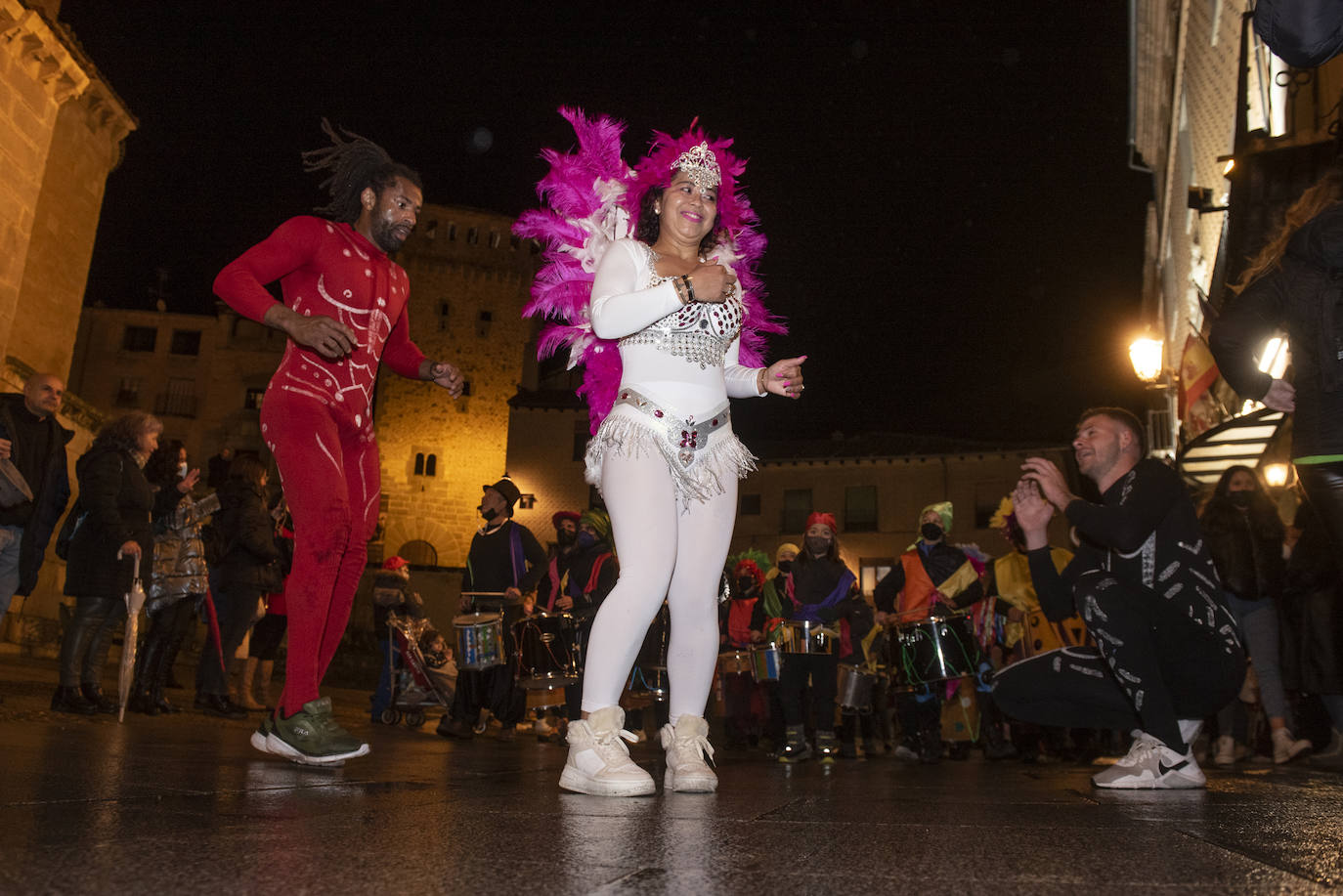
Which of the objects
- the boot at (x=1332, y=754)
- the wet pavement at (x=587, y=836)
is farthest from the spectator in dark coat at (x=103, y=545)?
the boot at (x=1332, y=754)

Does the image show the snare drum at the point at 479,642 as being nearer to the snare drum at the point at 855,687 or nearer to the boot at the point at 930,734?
the snare drum at the point at 855,687

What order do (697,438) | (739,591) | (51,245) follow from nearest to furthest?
(697,438), (739,591), (51,245)

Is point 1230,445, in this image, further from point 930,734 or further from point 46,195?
point 46,195

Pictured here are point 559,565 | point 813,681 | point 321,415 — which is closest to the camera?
point 321,415

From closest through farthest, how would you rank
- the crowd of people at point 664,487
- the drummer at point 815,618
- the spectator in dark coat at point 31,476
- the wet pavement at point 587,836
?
the wet pavement at point 587,836
the crowd of people at point 664,487
the spectator in dark coat at point 31,476
the drummer at point 815,618

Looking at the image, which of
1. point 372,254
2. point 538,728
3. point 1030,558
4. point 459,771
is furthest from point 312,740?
point 538,728

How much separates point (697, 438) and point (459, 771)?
1.53 metres

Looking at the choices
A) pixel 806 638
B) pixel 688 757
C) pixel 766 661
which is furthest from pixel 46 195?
pixel 688 757

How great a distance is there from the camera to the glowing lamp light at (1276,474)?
1325 cm

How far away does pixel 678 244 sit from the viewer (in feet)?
12.5

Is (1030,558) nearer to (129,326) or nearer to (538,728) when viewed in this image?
(538,728)

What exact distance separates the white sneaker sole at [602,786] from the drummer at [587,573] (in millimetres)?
5493

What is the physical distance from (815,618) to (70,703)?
5.56 metres

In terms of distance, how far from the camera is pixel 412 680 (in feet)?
33.5
